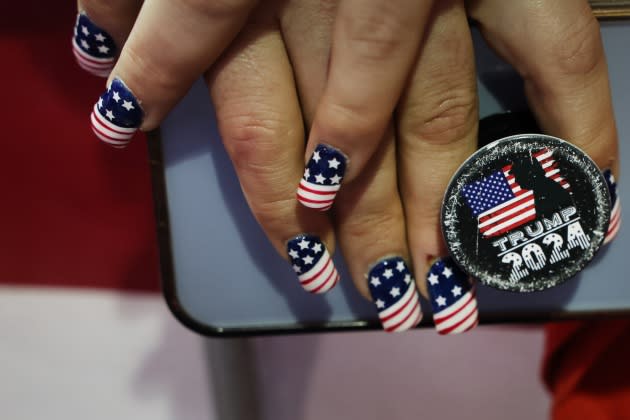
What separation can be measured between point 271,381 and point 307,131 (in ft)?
2.00

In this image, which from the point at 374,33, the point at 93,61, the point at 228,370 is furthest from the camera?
the point at 228,370

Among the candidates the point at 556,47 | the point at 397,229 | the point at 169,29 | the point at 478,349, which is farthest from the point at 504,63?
the point at 478,349

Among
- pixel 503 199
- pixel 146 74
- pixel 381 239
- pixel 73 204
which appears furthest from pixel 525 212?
pixel 73 204

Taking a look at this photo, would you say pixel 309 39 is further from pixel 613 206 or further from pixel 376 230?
pixel 613 206

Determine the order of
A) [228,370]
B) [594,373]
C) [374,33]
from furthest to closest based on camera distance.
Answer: [228,370] → [594,373] → [374,33]

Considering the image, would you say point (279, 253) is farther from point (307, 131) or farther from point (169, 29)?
point (169, 29)

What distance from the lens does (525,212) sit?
0.52m

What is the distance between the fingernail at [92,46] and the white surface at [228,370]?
0.41m

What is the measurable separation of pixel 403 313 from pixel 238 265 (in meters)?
0.16

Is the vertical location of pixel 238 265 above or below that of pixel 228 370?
above

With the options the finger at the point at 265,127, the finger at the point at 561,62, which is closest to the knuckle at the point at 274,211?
the finger at the point at 265,127

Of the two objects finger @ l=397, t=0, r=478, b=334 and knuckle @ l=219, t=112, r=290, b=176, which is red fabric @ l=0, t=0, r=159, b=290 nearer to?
knuckle @ l=219, t=112, r=290, b=176

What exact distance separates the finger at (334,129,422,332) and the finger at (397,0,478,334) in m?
0.01

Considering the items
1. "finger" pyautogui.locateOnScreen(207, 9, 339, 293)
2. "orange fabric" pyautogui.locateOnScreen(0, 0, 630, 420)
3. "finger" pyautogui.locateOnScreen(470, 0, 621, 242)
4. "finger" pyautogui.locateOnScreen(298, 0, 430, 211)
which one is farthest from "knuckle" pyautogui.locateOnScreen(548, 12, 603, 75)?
"orange fabric" pyautogui.locateOnScreen(0, 0, 630, 420)
